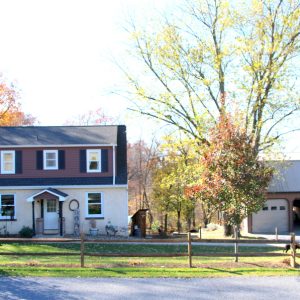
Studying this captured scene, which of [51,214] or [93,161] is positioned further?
[93,161]

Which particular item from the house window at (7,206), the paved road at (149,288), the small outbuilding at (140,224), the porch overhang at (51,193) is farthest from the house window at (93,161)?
the paved road at (149,288)

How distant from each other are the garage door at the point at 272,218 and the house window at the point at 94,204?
12.2 meters

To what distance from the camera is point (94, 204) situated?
31.1 meters

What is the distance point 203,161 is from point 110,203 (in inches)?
541

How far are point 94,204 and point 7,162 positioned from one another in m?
6.27

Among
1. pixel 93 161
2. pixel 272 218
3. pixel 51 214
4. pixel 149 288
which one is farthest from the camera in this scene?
pixel 272 218

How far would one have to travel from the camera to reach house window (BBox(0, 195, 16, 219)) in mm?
30766

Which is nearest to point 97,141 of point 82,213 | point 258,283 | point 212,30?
point 82,213

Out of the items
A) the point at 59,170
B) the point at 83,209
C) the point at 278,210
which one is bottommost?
the point at 278,210

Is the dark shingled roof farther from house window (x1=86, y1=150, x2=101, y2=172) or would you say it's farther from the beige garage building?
the beige garage building

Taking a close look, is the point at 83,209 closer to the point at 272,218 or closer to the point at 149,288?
the point at 272,218

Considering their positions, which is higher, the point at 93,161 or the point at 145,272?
the point at 93,161

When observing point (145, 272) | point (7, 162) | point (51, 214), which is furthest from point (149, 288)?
point (7, 162)

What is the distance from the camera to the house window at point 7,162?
31.5m
